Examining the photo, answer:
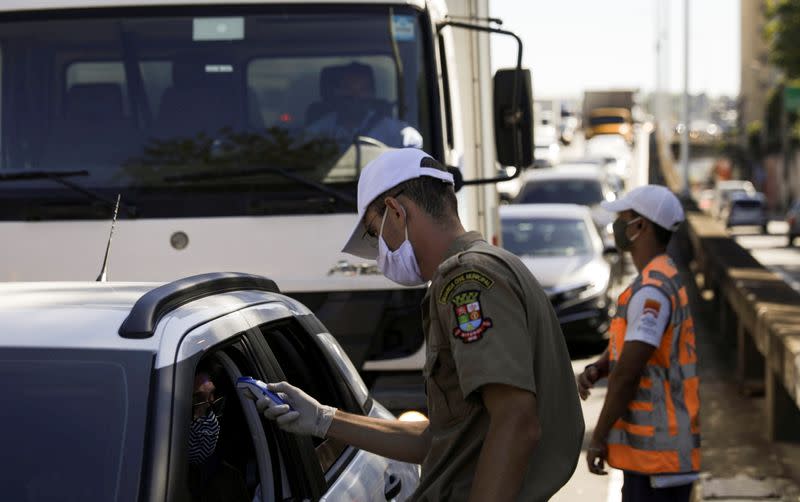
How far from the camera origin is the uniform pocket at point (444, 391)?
314 cm

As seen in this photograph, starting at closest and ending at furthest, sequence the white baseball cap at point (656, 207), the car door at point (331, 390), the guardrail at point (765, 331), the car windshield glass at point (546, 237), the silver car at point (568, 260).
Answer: the car door at point (331, 390)
the white baseball cap at point (656, 207)
the guardrail at point (765, 331)
the silver car at point (568, 260)
the car windshield glass at point (546, 237)

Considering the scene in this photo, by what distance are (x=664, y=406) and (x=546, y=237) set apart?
1214cm

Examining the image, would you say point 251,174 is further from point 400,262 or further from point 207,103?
point 400,262

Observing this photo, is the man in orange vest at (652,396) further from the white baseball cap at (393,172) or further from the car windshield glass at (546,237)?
the car windshield glass at (546,237)

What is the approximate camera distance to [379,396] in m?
6.93

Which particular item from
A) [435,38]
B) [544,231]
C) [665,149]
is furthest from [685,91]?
[435,38]

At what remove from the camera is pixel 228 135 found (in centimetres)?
712

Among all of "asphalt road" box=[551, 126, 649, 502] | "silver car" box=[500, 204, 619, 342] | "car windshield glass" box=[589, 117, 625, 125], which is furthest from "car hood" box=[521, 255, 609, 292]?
"car windshield glass" box=[589, 117, 625, 125]

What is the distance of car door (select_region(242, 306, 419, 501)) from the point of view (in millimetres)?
3666

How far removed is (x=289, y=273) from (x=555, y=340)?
381 centimetres

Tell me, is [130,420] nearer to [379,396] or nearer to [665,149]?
[379,396]

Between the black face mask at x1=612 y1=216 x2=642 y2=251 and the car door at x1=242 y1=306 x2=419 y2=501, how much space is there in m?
1.61

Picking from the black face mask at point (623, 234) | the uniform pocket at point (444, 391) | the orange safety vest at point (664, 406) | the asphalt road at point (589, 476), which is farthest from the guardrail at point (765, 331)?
the uniform pocket at point (444, 391)

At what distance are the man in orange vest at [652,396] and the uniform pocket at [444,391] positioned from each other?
1.97 m
